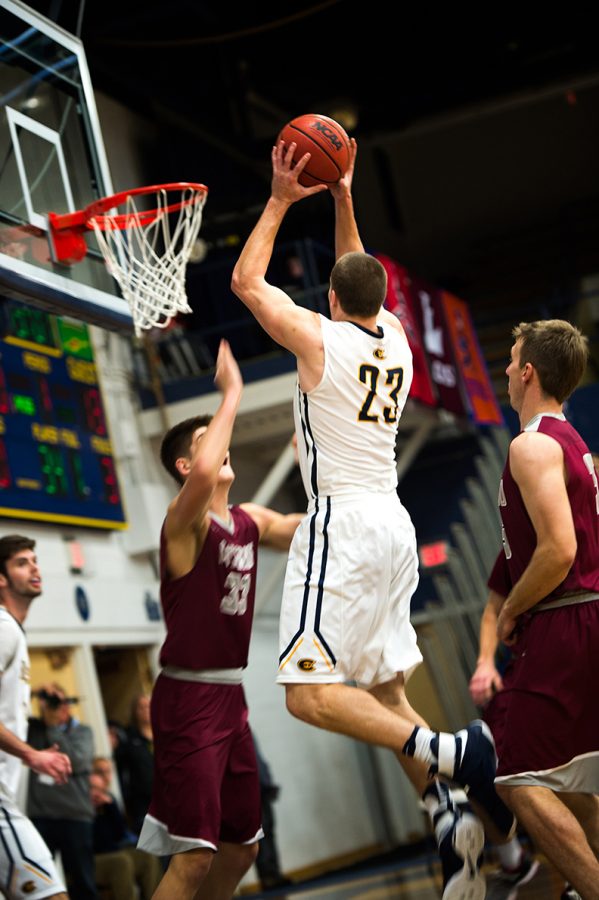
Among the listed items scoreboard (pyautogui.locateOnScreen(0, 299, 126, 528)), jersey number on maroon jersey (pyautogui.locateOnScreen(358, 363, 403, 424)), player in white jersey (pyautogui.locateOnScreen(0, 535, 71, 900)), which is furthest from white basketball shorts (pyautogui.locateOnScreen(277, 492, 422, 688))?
scoreboard (pyautogui.locateOnScreen(0, 299, 126, 528))

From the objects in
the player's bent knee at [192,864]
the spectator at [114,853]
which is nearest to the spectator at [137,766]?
the spectator at [114,853]

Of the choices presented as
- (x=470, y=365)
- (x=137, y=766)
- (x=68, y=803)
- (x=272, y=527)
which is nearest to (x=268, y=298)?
(x=272, y=527)

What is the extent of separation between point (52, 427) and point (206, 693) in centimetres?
594

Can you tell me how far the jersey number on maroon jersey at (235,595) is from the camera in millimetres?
5141

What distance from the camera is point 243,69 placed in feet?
54.1

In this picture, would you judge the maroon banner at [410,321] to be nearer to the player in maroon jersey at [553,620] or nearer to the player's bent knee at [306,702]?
the player in maroon jersey at [553,620]

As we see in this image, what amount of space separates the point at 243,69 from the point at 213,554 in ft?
41.1

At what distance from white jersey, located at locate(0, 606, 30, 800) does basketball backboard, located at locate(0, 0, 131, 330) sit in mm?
1617

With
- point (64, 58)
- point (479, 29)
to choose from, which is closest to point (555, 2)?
point (479, 29)

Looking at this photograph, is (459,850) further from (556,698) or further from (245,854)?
(245,854)

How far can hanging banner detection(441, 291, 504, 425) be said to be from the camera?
14531 millimetres

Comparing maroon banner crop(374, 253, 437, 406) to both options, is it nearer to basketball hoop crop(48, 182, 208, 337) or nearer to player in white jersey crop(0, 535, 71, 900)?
basketball hoop crop(48, 182, 208, 337)

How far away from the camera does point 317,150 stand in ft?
17.0

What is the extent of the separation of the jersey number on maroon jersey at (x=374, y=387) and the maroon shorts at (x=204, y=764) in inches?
50.4
